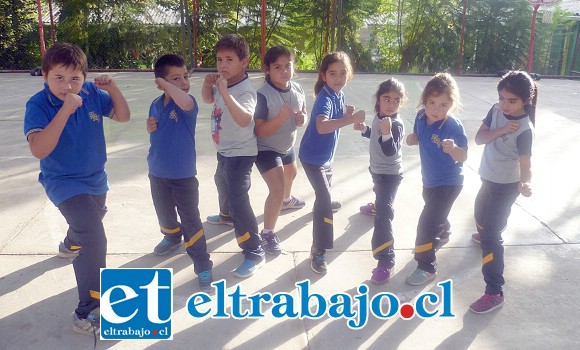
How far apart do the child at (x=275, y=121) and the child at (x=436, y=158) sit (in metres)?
0.75

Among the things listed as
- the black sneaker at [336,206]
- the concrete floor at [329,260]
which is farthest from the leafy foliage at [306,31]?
the black sneaker at [336,206]

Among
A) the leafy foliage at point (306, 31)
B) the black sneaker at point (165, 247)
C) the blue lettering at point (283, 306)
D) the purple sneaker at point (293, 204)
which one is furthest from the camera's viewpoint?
the leafy foliage at point (306, 31)

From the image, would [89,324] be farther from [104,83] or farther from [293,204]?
[293,204]

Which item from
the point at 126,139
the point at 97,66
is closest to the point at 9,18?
the point at 97,66

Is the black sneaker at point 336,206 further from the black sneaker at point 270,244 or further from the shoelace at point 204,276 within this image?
the shoelace at point 204,276

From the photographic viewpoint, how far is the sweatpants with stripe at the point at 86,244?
2.63m

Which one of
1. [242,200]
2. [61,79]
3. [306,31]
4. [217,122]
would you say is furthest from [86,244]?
[306,31]

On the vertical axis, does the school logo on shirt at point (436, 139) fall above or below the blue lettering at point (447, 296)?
above

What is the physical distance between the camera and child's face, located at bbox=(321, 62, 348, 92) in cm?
322

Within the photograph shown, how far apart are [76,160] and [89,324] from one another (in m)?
0.81

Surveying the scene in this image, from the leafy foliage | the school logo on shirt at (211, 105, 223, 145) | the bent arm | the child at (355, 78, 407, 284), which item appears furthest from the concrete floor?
the leafy foliage

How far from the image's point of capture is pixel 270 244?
11.6 ft

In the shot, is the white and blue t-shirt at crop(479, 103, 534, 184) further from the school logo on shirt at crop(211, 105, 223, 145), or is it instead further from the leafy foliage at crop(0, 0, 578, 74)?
the leafy foliage at crop(0, 0, 578, 74)

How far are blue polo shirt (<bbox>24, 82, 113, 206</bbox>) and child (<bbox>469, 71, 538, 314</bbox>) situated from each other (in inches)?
81.6
